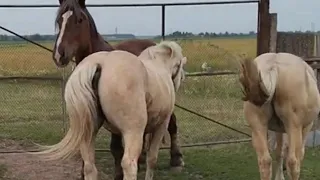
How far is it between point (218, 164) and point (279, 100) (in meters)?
2.56

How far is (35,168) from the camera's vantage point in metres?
6.93

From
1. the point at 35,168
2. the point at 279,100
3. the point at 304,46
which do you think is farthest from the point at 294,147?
the point at 304,46

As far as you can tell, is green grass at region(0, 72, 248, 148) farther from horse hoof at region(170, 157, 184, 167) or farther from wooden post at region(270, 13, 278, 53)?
horse hoof at region(170, 157, 184, 167)

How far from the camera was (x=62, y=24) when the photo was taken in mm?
5797

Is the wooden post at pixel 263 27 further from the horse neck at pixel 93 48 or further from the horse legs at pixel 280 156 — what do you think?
the horse neck at pixel 93 48

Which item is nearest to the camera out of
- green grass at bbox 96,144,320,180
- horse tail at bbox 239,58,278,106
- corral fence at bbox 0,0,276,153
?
horse tail at bbox 239,58,278,106

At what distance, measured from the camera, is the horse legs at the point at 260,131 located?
5043 mm

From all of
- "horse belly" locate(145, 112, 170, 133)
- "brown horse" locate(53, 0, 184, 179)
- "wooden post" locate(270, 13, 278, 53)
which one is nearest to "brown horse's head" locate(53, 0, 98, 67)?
"brown horse" locate(53, 0, 184, 179)

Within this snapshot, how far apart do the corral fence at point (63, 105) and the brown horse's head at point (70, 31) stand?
163 cm

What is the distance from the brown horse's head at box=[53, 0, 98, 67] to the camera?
5738 millimetres

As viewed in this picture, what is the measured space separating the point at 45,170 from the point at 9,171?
38cm

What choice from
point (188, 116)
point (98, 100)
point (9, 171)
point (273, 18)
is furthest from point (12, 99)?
point (98, 100)

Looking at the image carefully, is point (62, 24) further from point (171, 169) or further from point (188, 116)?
point (188, 116)

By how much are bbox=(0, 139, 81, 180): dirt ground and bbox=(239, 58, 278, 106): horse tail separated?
2502 mm
